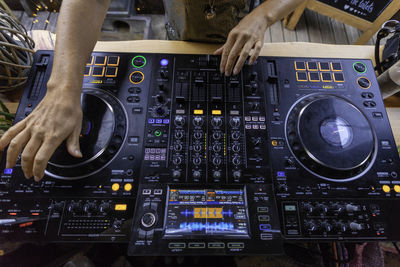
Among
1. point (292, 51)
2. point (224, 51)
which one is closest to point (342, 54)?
point (292, 51)

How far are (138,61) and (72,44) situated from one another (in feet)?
0.97

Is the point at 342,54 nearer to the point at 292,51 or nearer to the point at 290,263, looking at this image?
the point at 292,51

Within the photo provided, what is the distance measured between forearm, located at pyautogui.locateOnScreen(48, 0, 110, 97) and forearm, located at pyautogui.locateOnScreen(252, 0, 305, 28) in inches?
30.8

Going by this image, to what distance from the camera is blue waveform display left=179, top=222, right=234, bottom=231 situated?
2.56 ft

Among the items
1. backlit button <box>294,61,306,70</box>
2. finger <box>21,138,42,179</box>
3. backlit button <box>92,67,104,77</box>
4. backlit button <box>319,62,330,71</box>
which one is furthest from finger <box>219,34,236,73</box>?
finger <box>21,138,42,179</box>

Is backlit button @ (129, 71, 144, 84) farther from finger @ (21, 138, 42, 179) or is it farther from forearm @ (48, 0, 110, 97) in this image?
finger @ (21, 138, 42, 179)

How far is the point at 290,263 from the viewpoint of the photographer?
108 centimetres

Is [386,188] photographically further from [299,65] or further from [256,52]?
[256,52]

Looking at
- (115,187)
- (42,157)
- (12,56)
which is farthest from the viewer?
(12,56)

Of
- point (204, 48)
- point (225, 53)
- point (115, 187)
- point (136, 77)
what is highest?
point (204, 48)

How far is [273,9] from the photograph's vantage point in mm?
1172

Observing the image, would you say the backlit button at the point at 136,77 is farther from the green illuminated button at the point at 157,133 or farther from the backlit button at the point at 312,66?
the backlit button at the point at 312,66

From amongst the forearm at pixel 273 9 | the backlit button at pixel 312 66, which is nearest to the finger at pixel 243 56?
the forearm at pixel 273 9

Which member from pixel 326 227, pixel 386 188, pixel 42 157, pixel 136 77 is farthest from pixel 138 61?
pixel 386 188
